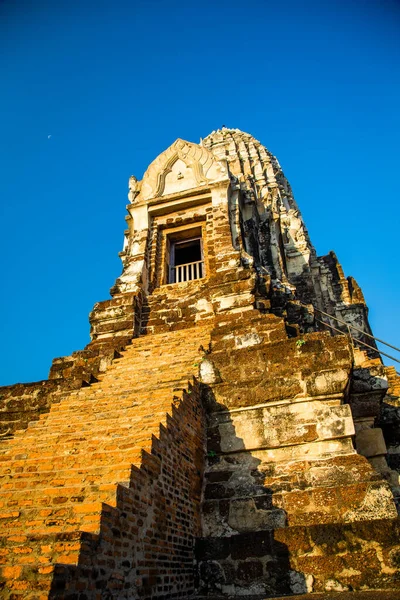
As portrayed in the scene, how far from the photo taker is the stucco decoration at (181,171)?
37.8 ft

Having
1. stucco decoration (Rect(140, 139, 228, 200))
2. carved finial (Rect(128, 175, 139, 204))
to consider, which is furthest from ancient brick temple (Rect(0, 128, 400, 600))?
carved finial (Rect(128, 175, 139, 204))

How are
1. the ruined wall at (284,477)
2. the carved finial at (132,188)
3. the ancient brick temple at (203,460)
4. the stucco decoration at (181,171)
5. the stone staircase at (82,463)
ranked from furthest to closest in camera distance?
the carved finial at (132,188) < the stucco decoration at (181,171) < the ruined wall at (284,477) < the ancient brick temple at (203,460) < the stone staircase at (82,463)

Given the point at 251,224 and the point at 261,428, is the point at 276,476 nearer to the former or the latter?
the point at 261,428

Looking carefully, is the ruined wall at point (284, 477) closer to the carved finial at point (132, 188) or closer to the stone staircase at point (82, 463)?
the stone staircase at point (82, 463)

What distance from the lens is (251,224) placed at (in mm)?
12891

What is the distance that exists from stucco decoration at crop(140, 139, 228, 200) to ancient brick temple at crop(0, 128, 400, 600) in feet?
9.87

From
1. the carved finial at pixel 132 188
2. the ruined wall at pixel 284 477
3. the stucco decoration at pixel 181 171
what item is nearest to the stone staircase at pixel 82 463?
the ruined wall at pixel 284 477

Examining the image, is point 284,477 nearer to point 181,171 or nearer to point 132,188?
point 181,171

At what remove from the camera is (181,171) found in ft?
39.5

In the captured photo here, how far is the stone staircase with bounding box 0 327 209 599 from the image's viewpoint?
2.94 meters

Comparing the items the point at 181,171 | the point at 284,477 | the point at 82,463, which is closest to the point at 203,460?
the point at 284,477

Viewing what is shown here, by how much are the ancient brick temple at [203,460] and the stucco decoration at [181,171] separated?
301 centimetres

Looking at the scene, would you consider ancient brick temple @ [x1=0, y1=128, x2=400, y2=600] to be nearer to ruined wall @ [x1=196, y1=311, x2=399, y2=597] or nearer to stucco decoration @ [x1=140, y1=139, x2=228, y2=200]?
ruined wall @ [x1=196, y1=311, x2=399, y2=597]

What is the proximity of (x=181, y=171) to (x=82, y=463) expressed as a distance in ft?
31.4
